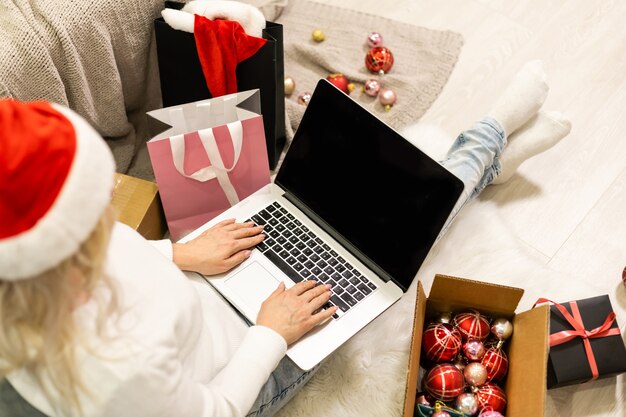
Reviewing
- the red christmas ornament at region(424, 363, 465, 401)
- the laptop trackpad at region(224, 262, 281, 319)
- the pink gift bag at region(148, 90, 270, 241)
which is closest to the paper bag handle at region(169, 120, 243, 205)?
the pink gift bag at region(148, 90, 270, 241)

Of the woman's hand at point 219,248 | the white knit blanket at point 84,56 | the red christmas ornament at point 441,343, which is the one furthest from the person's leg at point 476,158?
the white knit blanket at point 84,56

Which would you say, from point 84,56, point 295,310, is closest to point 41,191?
point 295,310

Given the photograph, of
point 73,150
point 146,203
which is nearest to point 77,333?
point 73,150

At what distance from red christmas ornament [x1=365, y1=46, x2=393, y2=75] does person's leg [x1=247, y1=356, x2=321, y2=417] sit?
3.04 ft

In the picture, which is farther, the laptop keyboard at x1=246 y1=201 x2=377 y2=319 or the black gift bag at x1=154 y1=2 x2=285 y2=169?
the black gift bag at x1=154 y1=2 x2=285 y2=169

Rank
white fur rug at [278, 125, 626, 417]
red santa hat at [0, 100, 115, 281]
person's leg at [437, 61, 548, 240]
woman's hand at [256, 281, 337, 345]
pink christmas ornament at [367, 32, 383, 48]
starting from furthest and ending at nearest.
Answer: pink christmas ornament at [367, 32, 383, 48], person's leg at [437, 61, 548, 240], white fur rug at [278, 125, 626, 417], woman's hand at [256, 281, 337, 345], red santa hat at [0, 100, 115, 281]

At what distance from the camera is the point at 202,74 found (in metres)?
1.36

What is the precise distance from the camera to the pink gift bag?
1.19 metres

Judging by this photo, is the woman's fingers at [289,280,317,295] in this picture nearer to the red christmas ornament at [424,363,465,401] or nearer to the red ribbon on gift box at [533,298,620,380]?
the red christmas ornament at [424,363,465,401]

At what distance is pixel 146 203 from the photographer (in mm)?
1274

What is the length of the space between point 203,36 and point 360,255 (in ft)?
1.86

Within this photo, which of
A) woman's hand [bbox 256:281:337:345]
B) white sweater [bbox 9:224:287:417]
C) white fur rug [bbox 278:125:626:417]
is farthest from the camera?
white fur rug [bbox 278:125:626:417]

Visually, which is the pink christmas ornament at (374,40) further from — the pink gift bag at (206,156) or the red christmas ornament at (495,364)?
the red christmas ornament at (495,364)

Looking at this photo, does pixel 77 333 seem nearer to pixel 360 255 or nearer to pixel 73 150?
pixel 73 150
